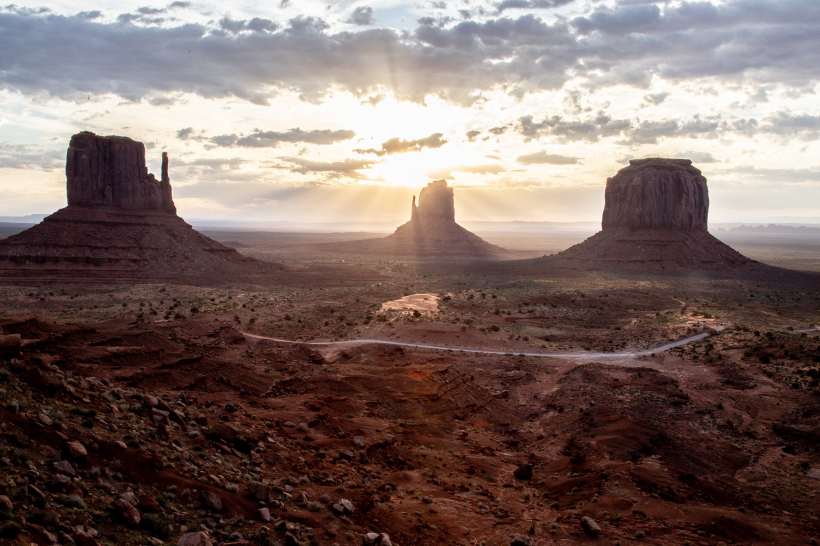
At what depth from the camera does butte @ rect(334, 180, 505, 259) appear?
5945 inches

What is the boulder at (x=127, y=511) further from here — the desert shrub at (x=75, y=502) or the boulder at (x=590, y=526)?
the boulder at (x=590, y=526)

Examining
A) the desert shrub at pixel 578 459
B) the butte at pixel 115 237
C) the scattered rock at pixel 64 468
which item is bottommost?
the desert shrub at pixel 578 459

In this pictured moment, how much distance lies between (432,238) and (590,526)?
493 ft

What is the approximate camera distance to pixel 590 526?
1376 centimetres

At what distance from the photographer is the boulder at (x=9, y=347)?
13.9 metres

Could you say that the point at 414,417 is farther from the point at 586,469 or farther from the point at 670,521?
the point at 670,521

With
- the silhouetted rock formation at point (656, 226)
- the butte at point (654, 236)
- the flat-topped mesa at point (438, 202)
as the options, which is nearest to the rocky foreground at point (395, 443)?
the butte at point (654, 236)

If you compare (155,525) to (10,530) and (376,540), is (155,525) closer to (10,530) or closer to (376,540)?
(10,530)

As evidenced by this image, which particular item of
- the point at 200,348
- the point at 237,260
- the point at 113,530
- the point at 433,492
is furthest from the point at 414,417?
the point at 237,260

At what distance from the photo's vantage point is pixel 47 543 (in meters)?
7.88

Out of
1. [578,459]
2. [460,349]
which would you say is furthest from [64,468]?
[460,349]

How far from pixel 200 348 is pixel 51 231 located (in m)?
61.3

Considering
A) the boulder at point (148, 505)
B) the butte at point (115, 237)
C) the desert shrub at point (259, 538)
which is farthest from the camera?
the butte at point (115, 237)

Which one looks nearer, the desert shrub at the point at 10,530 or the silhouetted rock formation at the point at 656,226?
the desert shrub at the point at 10,530
